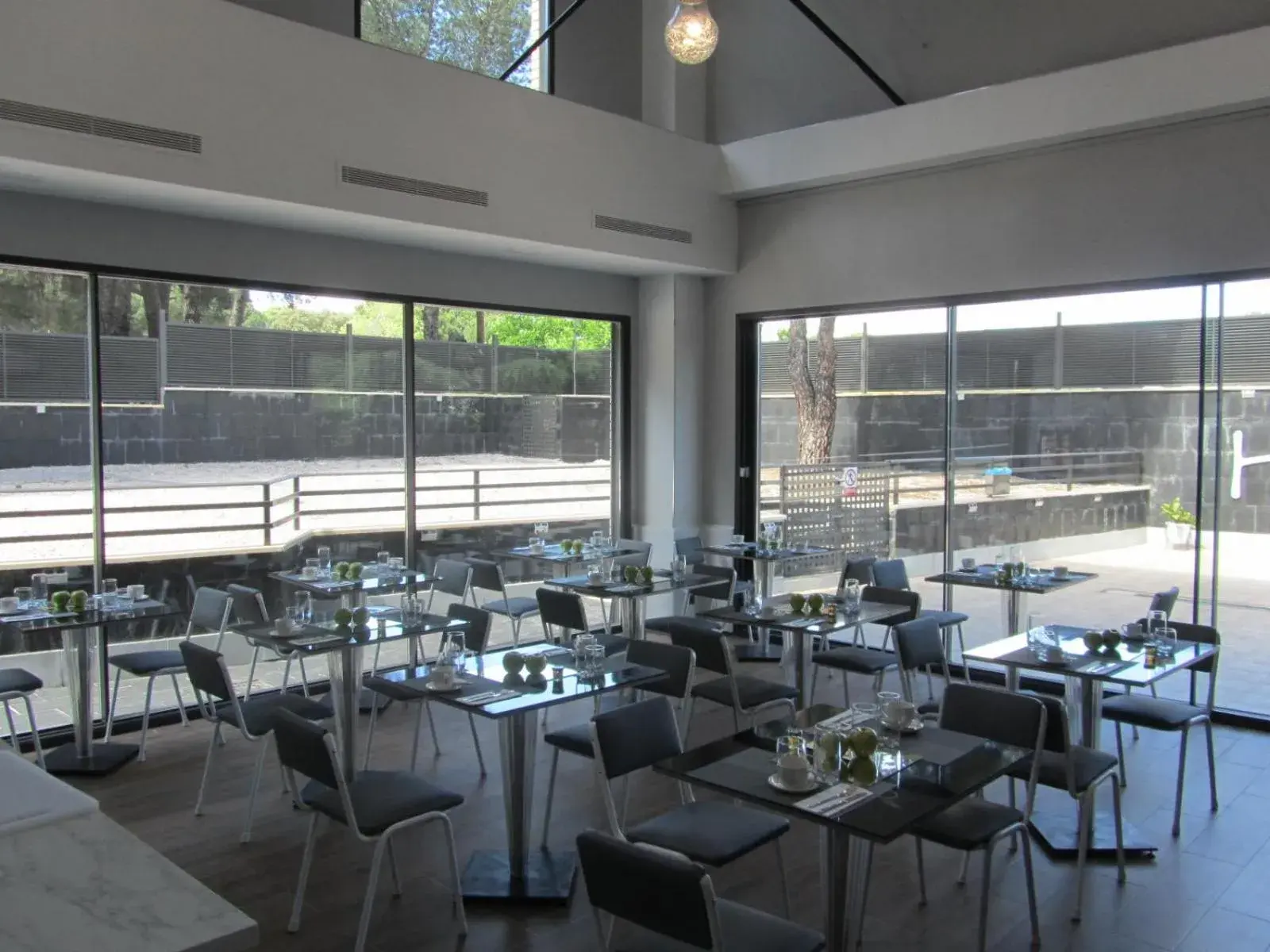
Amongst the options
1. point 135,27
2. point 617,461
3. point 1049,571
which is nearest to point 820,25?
point 617,461

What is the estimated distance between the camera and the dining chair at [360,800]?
11.3ft

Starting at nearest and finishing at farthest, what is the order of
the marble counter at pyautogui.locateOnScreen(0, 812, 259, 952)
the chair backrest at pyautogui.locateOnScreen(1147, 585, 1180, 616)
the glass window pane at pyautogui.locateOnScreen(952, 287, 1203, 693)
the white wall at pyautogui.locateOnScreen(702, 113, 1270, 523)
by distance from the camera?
1. the marble counter at pyautogui.locateOnScreen(0, 812, 259, 952)
2. the chair backrest at pyautogui.locateOnScreen(1147, 585, 1180, 616)
3. the white wall at pyautogui.locateOnScreen(702, 113, 1270, 523)
4. the glass window pane at pyautogui.locateOnScreen(952, 287, 1203, 693)

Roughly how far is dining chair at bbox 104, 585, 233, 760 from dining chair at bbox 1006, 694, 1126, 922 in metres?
4.58

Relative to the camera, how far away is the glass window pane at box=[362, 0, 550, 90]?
736 centimetres

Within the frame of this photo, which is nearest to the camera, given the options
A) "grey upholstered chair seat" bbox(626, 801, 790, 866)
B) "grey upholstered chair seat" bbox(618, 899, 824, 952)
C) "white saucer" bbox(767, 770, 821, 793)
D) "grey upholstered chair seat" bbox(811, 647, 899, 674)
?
"grey upholstered chair seat" bbox(618, 899, 824, 952)

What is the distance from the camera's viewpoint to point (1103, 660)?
14.9 feet

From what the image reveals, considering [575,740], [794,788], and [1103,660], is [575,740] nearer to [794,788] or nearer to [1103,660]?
[794,788]

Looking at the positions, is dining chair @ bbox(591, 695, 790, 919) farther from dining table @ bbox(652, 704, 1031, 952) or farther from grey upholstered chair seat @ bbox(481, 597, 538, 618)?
grey upholstered chair seat @ bbox(481, 597, 538, 618)

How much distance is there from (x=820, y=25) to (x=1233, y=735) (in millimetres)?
5976

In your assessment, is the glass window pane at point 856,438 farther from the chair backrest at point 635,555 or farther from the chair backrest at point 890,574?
the chair backrest at point 635,555

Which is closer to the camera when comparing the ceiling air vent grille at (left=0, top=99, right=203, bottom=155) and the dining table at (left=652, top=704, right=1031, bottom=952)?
the dining table at (left=652, top=704, right=1031, bottom=952)

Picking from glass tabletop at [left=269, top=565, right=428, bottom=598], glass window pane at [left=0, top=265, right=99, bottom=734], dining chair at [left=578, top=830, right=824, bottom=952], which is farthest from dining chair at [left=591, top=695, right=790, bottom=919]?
glass window pane at [left=0, top=265, right=99, bottom=734]

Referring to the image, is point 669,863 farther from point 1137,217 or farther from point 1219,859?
point 1137,217

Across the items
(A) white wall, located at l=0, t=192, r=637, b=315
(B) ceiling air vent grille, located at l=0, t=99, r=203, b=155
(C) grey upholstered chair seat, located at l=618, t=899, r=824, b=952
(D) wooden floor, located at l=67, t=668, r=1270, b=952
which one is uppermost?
(B) ceiling air vent grille, located at l=0, t=99, r=203, b=155
